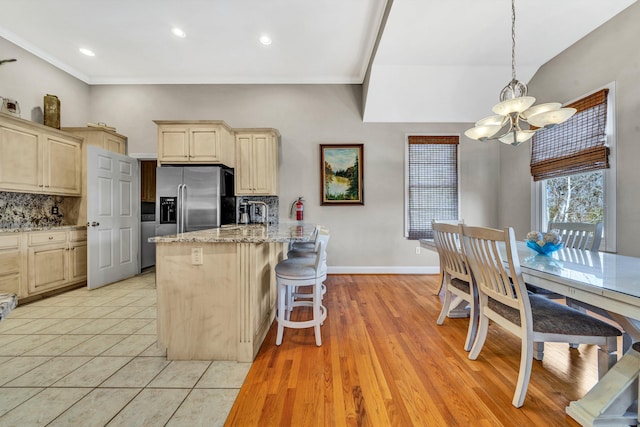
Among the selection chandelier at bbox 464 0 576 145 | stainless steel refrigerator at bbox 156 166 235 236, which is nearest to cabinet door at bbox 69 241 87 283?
stainless steel refrigerator at bbox 156 166 235 236

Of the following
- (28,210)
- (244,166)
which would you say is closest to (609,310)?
(244,166)

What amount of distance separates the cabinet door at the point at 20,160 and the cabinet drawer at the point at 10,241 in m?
0.55

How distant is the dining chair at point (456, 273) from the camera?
1962 mm

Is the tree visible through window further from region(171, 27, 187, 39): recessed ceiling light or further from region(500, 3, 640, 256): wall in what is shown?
region(171, 27, 187, 39): recessed ceiling light

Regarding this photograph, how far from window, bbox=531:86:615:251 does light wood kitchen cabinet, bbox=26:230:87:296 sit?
6.33 meters

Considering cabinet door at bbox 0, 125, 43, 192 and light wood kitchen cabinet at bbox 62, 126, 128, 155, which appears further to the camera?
light wood kitchen cabinet at bbox 62, 126, 128, 155

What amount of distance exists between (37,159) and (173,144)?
1.50m

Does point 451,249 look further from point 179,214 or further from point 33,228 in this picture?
point 33,228

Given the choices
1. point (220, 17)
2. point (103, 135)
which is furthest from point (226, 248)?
point (103, 135)

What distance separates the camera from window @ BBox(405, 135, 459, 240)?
424cm

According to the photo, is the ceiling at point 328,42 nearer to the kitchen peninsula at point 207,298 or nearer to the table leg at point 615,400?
the kitchen peninsula at point 207,298

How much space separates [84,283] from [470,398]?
475 cm

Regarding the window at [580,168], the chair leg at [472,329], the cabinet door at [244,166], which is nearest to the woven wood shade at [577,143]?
the window at [580,168]

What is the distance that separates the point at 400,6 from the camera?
8.20 feet
